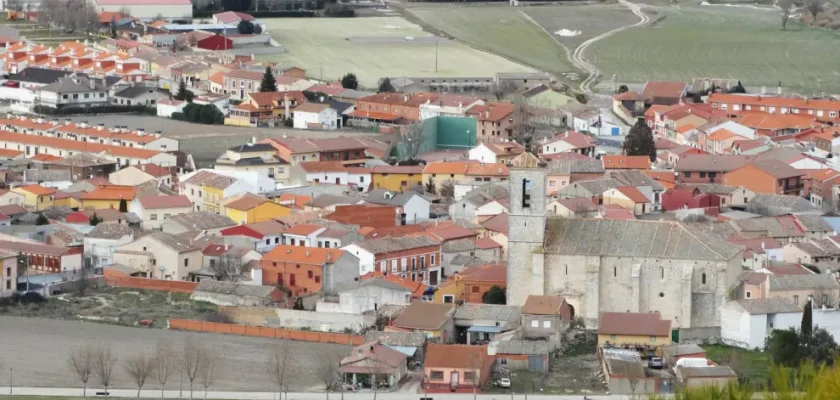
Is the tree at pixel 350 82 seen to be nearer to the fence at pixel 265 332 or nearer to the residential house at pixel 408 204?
the residential house at pixel 408 204

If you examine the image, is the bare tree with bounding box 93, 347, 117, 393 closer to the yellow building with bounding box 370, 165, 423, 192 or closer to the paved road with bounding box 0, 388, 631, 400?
the paved road with bounding box 0, 388, 631, 400

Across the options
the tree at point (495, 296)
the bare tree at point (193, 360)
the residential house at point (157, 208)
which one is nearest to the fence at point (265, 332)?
the bare tree at point (193, 360)

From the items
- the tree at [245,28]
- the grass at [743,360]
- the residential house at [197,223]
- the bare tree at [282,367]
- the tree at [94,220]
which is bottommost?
the bare tree at [282,367]

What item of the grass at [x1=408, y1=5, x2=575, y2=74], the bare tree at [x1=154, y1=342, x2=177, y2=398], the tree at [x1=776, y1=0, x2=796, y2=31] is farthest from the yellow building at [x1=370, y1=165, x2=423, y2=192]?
the tree at [x1=776, y1=0, x2=796, y2=31]

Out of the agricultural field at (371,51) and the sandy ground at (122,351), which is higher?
the agricultural field at (371,51)

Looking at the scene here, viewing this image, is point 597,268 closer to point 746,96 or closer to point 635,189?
point 635,189

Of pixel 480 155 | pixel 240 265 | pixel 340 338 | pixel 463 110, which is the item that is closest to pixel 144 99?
pixel 463 110
